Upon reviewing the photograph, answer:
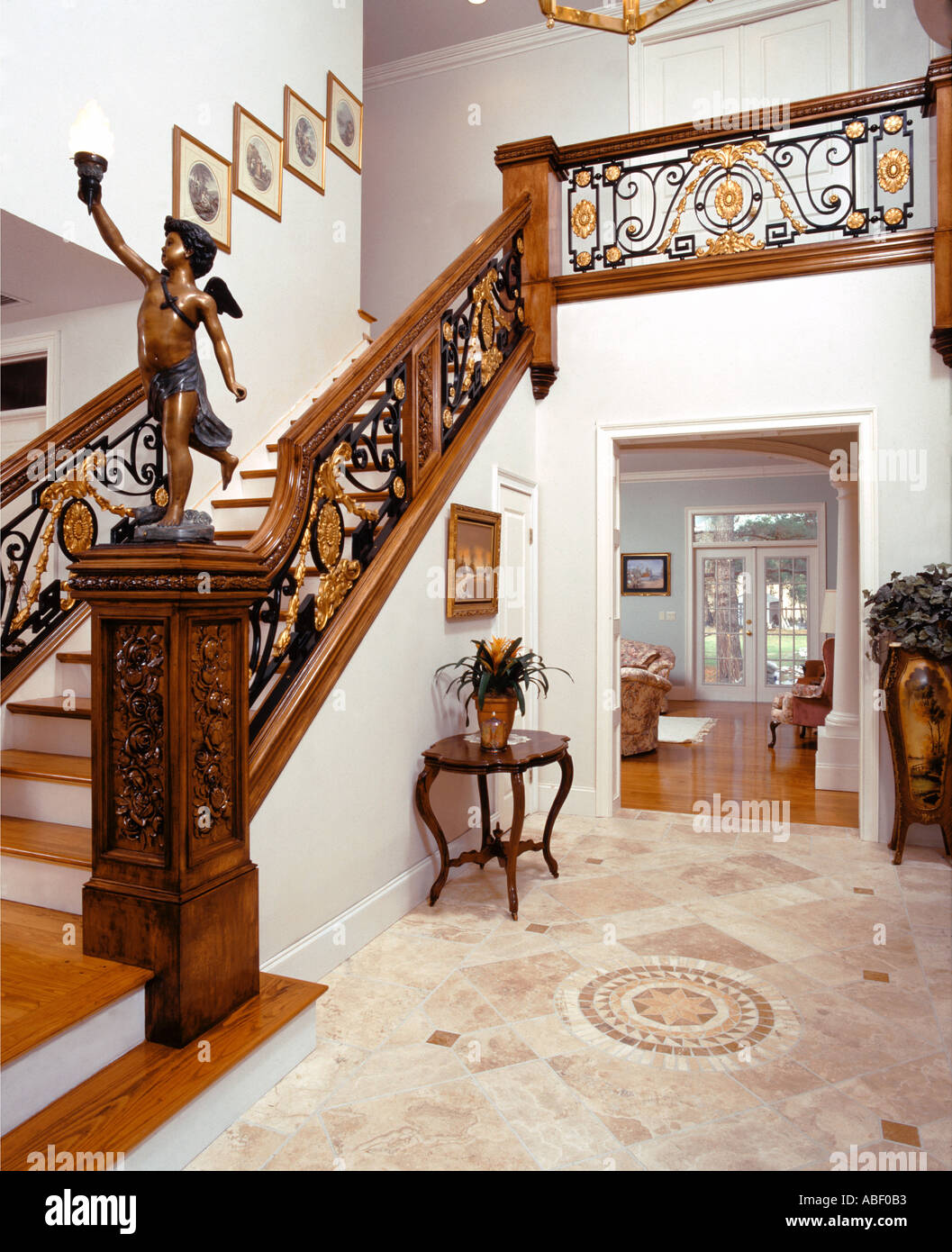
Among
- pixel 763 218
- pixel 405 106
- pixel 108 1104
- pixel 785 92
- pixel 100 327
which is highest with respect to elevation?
pixel 405 106

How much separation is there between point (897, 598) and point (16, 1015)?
412 centimetres

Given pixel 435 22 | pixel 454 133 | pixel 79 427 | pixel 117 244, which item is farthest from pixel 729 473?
pixel 117 244

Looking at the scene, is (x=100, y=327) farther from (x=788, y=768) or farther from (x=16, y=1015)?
(x=788, y=768)

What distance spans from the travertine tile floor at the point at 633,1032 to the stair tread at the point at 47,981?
1.45 ft

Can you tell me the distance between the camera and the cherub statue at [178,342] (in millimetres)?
2180

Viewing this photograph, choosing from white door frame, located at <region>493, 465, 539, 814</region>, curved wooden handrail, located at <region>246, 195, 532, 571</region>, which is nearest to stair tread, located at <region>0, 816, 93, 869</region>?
curved wooden handrail, located at <region>246, 195, 532, 571</region>

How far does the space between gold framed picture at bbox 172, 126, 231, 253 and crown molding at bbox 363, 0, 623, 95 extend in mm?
3767

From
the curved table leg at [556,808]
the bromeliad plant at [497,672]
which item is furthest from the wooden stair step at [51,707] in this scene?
the curved table leg at [556,808]

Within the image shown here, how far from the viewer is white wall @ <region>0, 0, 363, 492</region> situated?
3.40m

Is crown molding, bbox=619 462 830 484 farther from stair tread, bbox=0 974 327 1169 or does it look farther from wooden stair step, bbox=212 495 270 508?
stair tread, bbox=0 974 327 1169

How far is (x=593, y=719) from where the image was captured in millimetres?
5148

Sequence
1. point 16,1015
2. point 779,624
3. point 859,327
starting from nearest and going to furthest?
point 16,1015
point 859,327
point 779,624

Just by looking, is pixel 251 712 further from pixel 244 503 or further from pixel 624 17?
pixel 624 17
